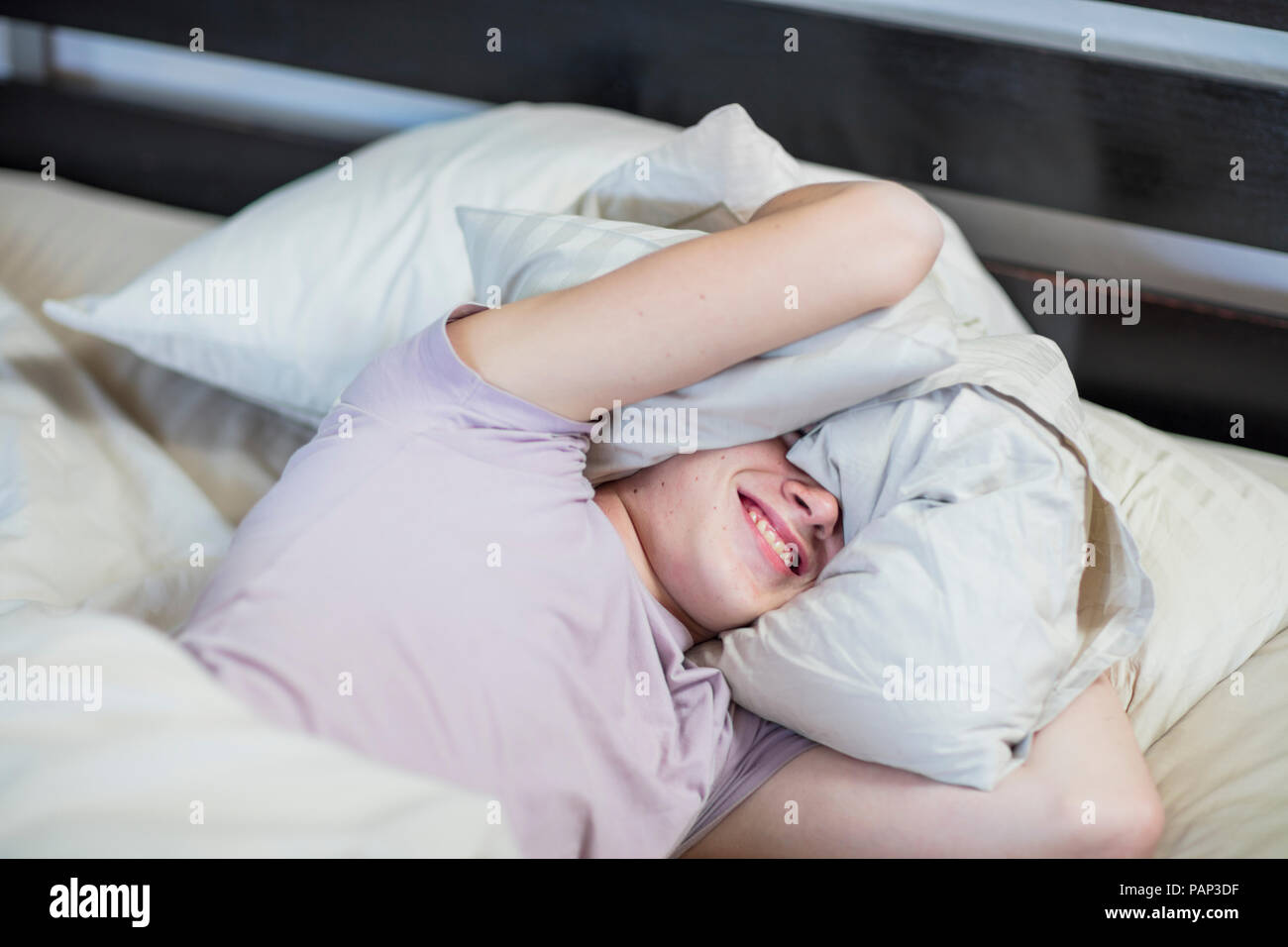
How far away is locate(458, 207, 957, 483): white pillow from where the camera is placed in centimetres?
91

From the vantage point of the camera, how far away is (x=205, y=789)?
2.15 feet

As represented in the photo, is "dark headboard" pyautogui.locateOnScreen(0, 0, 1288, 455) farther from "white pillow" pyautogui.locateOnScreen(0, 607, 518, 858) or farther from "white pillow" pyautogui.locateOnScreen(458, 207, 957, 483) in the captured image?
"white pillow" pyautogui.locateOnScreen(0, 607, 518, 858)

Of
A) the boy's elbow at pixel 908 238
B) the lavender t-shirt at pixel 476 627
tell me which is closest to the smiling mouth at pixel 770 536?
the lavender t-shirt at pixel 476 627

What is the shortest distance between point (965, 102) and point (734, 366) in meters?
0.64

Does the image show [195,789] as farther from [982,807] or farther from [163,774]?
[982,807]

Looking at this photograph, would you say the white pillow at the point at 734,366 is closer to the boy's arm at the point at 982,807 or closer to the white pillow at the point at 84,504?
the boy's arm at the point at 982,807

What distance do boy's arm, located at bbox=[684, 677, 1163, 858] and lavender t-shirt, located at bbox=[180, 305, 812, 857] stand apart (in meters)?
0.04

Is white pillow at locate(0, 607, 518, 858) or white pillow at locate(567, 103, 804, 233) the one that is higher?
white pillow at locate(567, 103, 804, 233)

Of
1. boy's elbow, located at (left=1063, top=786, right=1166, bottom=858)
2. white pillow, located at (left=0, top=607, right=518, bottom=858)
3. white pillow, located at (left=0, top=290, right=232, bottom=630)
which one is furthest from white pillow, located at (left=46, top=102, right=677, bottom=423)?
boy's elbow, located at (left=1063, top=786, right=1166, bottom=858)

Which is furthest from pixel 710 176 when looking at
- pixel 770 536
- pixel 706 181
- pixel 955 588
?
pixel 955 588

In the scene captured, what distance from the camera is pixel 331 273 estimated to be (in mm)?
1270

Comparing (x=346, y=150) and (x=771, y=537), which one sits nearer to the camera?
(x=771, y=537)

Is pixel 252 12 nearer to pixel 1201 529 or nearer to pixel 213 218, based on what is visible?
pixel 213 218

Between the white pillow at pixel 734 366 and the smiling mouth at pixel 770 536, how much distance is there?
6 cm
